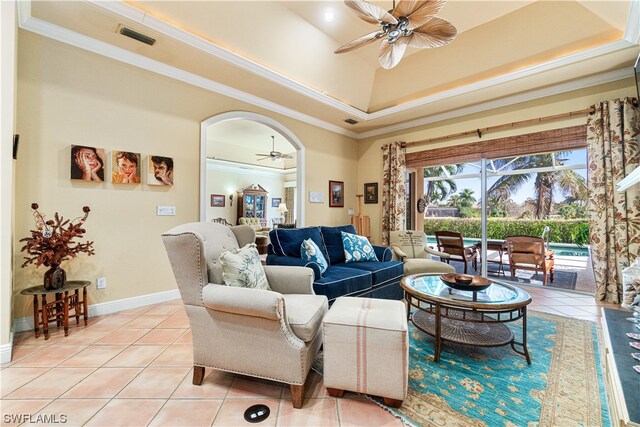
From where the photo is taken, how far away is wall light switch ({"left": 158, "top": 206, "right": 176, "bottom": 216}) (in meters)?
3.28

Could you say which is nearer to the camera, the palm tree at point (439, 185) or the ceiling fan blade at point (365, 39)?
the ceiling fan blade at point (365, 39)

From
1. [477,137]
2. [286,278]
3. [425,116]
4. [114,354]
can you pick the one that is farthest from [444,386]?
[425,116]

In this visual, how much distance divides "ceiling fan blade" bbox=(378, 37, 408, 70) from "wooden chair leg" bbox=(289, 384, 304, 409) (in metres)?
2.88

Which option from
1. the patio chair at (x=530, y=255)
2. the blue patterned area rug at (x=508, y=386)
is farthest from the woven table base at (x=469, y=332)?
the patio chair at (x=530, y=255)

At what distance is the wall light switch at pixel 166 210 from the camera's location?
129 inches

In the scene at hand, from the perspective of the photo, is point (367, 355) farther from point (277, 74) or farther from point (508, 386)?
point (277, 74)

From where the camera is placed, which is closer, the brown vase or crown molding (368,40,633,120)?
the brown vase

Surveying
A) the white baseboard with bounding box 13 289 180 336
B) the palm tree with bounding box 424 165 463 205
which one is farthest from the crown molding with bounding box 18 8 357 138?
the palm tree with bounding box 424 165 463 205

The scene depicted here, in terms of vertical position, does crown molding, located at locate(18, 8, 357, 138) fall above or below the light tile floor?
above

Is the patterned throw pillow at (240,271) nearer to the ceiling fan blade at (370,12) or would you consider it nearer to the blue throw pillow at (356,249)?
the blue throw pillow at (356,249)

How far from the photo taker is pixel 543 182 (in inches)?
166

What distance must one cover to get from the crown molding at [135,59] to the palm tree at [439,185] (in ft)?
9.56

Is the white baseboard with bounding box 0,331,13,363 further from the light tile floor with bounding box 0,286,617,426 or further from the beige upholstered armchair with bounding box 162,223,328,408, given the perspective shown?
the beige upholstered armchair with bounding box 162,223,328,408

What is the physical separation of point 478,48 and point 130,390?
16.7 feet
